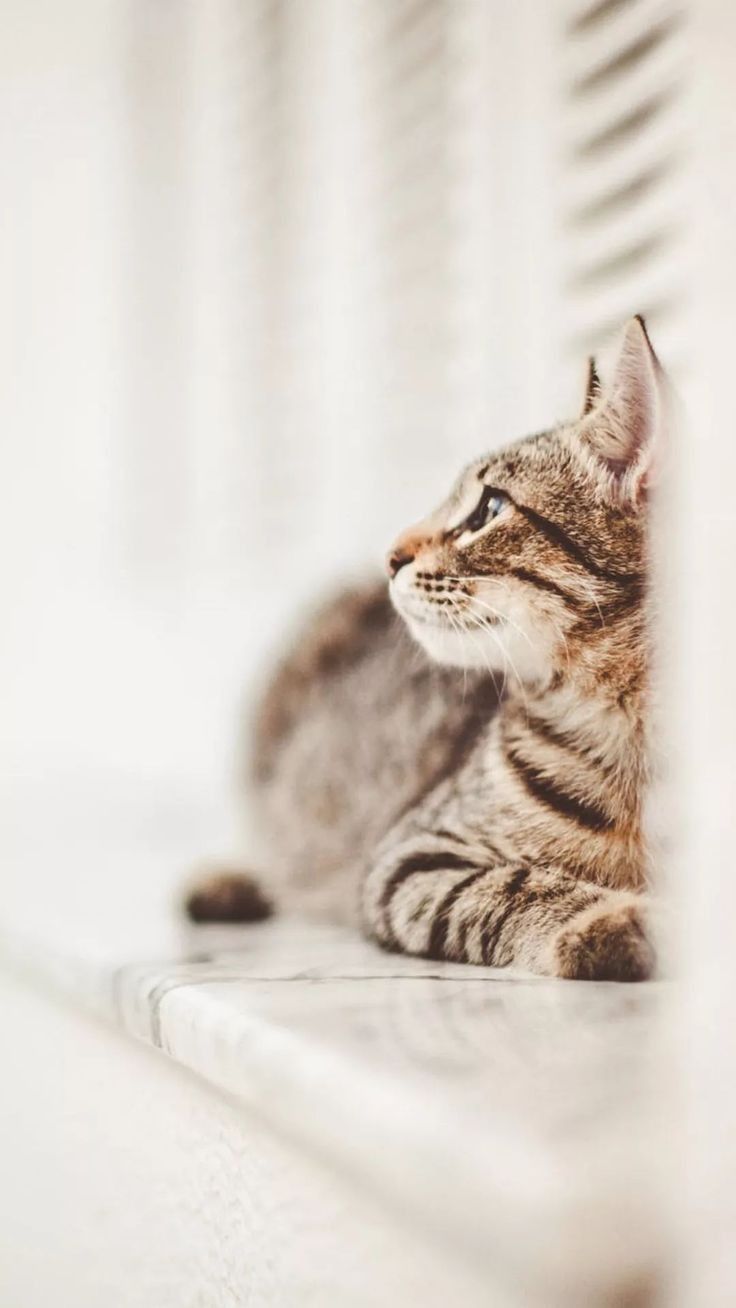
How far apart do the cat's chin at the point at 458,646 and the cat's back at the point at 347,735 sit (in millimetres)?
56

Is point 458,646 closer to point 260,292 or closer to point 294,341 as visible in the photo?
point 294,341

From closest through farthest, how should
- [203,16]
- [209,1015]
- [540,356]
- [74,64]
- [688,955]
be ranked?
[688,955], [209,1015], [540,356], [203,16], [74,64]

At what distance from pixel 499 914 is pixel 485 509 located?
10.6 inches

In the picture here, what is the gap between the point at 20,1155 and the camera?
3.29 ft

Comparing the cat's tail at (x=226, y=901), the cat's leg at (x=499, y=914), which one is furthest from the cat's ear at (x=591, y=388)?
the cat's tail at (x=226, y=901)

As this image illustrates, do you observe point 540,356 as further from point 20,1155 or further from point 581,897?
point 20,1155

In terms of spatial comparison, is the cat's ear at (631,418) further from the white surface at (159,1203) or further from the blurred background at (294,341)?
the white surface at (159,1203)

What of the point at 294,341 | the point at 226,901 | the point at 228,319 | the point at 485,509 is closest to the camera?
the point at 485,509

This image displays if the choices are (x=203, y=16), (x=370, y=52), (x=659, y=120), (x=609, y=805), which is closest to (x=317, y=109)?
(x=370, y=52)

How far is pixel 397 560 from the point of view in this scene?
81 cm

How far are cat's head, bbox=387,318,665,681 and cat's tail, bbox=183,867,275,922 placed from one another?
418mm

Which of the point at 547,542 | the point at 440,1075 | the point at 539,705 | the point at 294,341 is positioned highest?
the point at 294,341

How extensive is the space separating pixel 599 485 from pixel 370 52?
31.5 inches

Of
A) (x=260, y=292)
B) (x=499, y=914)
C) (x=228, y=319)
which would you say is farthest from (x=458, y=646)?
(x=228, y=319)
